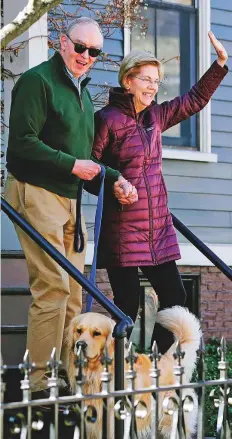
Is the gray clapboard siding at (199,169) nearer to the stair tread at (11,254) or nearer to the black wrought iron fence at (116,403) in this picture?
the stair tread at (11,254)

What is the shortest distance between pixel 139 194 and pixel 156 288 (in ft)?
1.80

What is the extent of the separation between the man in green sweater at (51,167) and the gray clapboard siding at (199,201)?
3625mm

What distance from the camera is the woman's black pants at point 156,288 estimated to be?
5.81m

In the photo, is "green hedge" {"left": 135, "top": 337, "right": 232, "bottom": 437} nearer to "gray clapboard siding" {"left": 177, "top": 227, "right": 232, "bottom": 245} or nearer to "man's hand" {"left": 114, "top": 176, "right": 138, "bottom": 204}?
"gray clapboard siding" {"left": 177, "top": 227, "right": 232, "bottom": 245}

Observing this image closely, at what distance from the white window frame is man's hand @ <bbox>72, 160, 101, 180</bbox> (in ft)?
12.4

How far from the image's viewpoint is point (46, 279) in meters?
5.43

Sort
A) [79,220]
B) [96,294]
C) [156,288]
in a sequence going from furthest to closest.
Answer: [156,288]
[79,220]
[96,294]

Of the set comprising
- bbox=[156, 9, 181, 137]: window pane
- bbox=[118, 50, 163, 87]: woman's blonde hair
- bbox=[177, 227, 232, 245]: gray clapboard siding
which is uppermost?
bbox=[156, 9, 181, 137]: window pane

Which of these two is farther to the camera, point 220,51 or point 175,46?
point 175,46

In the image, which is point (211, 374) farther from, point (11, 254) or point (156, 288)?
point (156, 288)

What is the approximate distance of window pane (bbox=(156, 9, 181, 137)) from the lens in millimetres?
9555

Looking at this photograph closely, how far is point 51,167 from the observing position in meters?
5.45

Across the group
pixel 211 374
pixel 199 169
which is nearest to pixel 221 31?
pixel 199 169

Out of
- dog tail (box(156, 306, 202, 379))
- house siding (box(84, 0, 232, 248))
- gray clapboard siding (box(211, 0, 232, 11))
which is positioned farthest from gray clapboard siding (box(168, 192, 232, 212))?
dog tail (box(156, 306, 202, 379))
